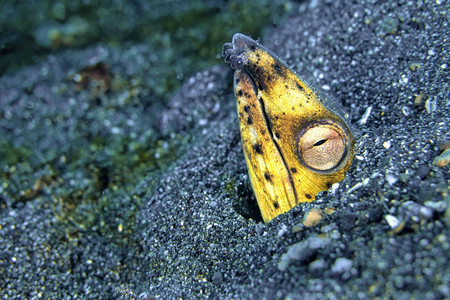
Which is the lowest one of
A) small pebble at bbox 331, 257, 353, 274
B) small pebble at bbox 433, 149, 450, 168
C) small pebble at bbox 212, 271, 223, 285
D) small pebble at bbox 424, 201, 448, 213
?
small pebble at bbox 212, 271, 223, 285

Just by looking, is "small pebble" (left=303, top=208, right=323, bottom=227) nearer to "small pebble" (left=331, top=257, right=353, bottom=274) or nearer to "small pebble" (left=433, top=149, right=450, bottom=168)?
"small pebble" (left=331, top=257, right=353, bottom=274)

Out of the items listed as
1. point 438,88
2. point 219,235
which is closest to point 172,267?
point 219,235

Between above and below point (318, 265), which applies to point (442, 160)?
above

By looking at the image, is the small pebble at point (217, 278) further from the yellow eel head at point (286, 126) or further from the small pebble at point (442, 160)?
the small pebble at point (442, 160)

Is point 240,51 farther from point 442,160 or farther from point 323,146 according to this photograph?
point 442,160

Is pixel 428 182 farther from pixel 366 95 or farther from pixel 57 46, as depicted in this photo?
pixel 57 46

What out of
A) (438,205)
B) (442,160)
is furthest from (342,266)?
(442,160)

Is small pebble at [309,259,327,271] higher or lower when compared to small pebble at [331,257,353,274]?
lower

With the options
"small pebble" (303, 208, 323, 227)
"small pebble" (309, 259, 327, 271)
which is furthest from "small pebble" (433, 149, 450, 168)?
"small pebble" (309, 259, 327, 271)

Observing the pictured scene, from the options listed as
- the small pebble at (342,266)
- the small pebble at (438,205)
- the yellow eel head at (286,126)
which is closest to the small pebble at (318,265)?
the small pebble at (342,266)
